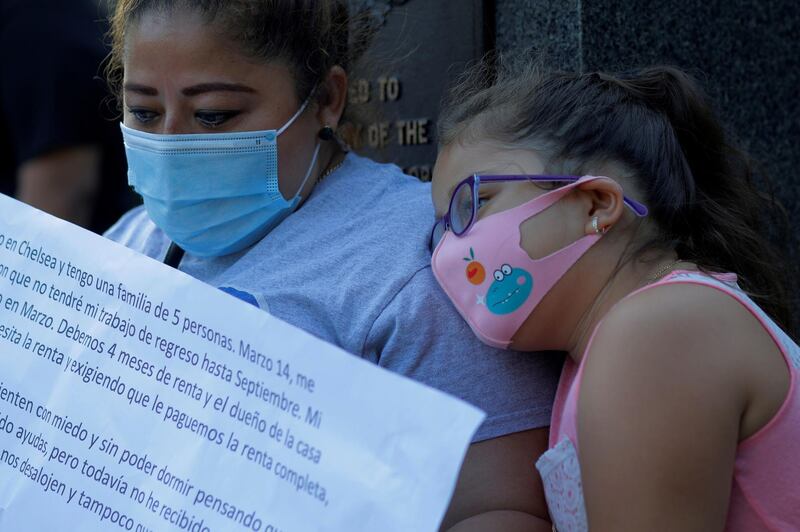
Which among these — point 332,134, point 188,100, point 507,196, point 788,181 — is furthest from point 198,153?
point 788,181

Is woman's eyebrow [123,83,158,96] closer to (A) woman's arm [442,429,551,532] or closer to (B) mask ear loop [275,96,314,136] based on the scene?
(B) mask ear loop [275,96,314,136]

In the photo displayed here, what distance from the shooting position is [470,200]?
1.83 m

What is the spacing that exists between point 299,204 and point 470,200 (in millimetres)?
649

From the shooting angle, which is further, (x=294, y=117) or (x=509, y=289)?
(x=294, y=117)

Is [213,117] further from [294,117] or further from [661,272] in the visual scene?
[661,272]

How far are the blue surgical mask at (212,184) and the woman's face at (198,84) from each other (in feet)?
0.09

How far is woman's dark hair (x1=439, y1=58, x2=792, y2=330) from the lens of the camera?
1855 millimetres

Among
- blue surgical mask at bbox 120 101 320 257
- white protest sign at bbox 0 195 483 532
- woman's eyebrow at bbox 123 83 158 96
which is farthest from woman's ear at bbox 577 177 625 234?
woman's eyebrow at bbox 123 83 158 96

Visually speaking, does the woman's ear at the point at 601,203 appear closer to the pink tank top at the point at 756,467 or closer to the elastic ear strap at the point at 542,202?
the elastic ear strap at the point at 542,202

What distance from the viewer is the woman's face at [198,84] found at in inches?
86.4

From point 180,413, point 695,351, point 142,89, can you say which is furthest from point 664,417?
point 142,89

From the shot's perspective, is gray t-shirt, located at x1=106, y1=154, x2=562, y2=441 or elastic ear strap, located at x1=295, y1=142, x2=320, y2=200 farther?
elastic ear strap, located at x1=295, y1=142, x2=320, y2=200

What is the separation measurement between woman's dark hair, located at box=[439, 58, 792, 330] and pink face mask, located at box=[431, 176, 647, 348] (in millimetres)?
97

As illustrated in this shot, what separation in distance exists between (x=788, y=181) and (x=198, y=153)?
1.76 meters
